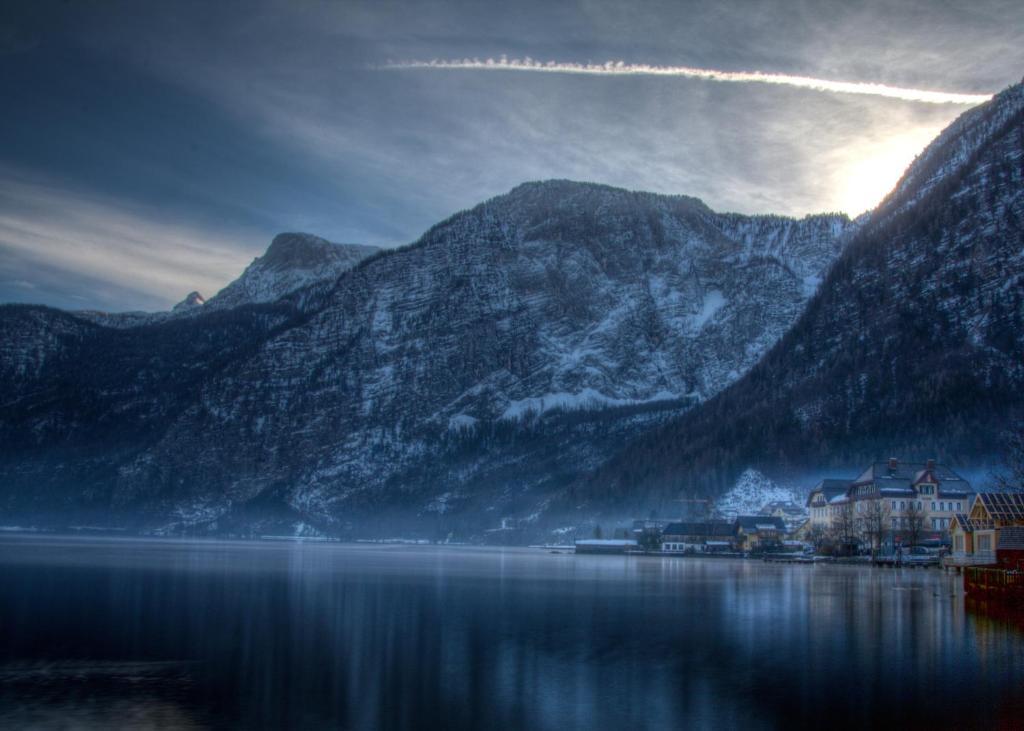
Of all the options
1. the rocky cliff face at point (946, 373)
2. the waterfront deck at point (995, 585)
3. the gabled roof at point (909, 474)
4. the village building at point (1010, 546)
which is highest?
the rocky cliff face at point (946, 373)

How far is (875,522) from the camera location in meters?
146

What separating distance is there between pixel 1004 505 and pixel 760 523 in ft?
259

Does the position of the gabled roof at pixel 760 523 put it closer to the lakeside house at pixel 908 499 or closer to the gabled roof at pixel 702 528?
the gabled roof at pixel 702 528

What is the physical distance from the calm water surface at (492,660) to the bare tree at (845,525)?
264ft

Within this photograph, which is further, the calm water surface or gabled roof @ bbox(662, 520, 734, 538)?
gabled roof @ bbox(662, 520, 734, 538)

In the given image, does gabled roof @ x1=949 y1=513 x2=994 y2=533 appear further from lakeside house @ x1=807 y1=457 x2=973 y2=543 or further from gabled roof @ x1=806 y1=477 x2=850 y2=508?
gabled roof @ x1=806 y1=477 x2=850 y2=508

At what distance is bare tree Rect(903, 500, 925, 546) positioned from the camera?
467 feet

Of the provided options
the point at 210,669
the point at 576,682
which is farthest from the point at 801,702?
the point at 210,669

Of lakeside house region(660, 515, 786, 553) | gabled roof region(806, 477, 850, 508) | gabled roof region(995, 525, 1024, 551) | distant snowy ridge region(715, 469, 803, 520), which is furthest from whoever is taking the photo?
distant snowy ridge region(715, 469, 803, 520)

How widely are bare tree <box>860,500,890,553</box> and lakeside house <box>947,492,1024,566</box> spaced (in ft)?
96.7

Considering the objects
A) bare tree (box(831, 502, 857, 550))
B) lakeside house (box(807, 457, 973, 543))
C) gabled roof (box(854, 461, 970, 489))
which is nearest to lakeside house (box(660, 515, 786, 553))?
bare tree (box(831, 502, 857, 550))

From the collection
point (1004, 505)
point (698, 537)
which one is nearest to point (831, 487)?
point (698, 537)

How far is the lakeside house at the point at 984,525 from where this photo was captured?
93.3 meters

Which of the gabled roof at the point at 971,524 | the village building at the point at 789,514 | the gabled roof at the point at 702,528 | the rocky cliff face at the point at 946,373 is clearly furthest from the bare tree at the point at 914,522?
the gabled roof at the point at 702,528
